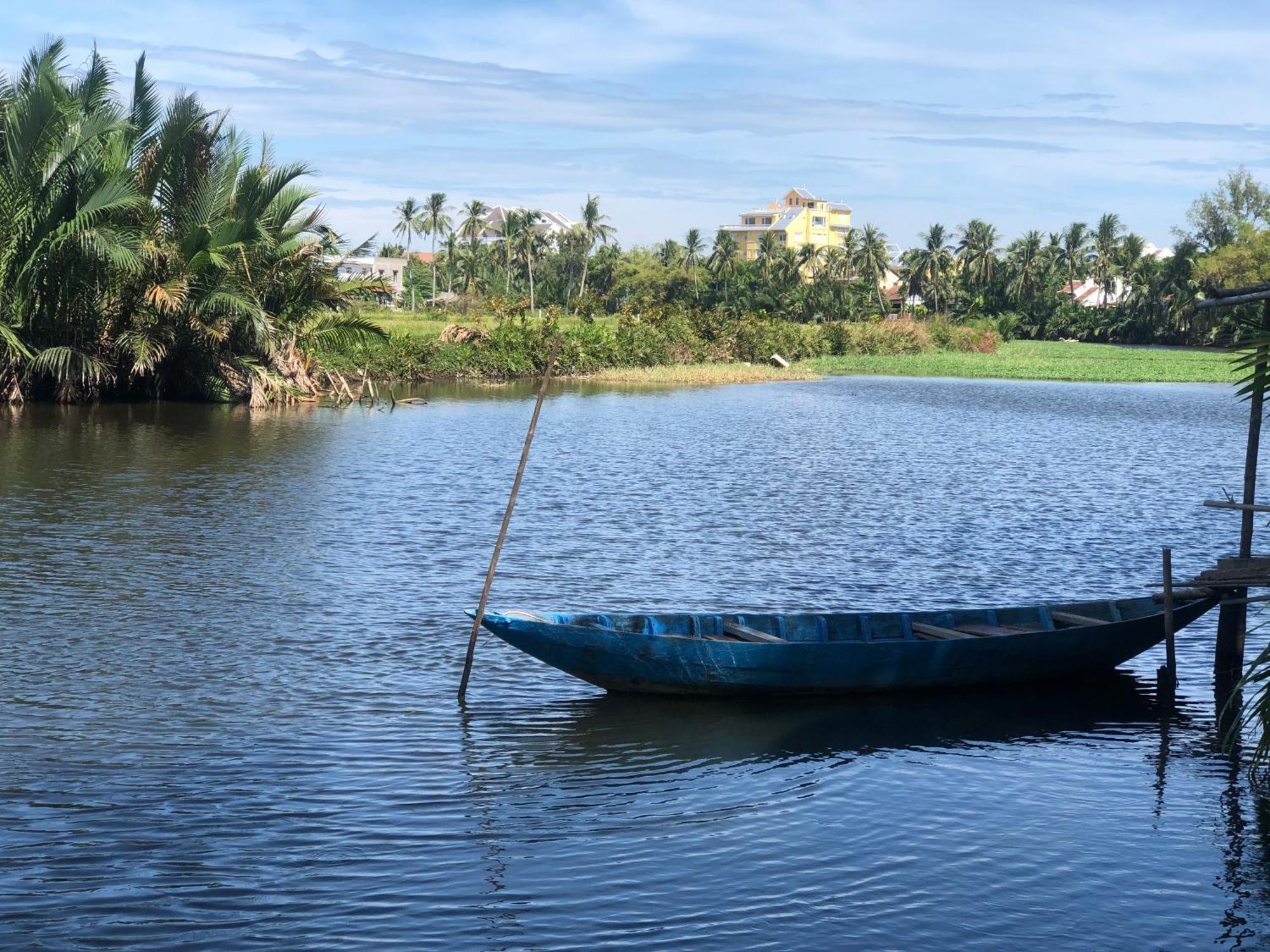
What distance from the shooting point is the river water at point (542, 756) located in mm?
7621

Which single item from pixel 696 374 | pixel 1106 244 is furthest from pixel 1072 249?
pixel 696 374

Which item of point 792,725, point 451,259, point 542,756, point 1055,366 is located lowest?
point 542,756

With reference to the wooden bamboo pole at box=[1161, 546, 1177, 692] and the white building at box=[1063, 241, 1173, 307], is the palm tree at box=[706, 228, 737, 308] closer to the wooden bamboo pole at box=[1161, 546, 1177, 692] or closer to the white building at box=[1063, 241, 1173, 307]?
the white building at box=[1063, 241, 1173, 307]

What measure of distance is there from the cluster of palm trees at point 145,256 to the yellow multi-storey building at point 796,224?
112m

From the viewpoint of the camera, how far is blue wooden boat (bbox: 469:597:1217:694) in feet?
35.8

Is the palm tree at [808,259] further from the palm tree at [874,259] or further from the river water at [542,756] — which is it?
the river water at [542,756]

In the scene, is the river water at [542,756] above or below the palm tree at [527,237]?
below

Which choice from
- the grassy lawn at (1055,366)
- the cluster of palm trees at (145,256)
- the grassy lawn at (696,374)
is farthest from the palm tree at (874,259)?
the cluster of palm trees at (145,256)

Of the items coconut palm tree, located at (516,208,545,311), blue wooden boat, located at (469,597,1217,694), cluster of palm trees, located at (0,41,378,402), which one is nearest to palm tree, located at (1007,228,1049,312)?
coconut palm tree, located at (516,208,545,311)

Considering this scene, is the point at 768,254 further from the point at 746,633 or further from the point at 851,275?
the point at 746,633

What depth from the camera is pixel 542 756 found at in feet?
33.4

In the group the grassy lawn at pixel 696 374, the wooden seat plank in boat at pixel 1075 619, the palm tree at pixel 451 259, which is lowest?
the wooden seat plank in boat at pixel 1075 619

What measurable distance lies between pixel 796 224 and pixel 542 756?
142362 millimetres

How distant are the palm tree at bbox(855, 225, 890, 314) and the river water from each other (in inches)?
3421
